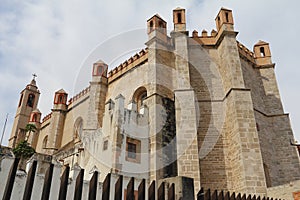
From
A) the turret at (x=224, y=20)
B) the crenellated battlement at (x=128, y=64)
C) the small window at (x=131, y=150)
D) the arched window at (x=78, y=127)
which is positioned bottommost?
the small window at (x=131, y=150)

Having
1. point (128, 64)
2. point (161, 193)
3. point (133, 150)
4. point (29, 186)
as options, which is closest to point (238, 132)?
point (133, 150)

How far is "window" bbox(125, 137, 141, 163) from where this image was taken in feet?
40.6

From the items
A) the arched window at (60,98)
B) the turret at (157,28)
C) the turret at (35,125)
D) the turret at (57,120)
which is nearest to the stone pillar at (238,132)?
the turret at (157,28)

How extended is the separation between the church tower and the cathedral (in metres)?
14.8

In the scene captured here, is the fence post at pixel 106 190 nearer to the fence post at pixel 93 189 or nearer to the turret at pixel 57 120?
the fence post at pixel 93 189

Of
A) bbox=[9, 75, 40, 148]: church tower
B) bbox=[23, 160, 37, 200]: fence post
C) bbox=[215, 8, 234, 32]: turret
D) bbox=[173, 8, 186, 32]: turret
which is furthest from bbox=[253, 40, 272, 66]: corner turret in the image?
bbox=[9, 75, 40, 148]: church tower

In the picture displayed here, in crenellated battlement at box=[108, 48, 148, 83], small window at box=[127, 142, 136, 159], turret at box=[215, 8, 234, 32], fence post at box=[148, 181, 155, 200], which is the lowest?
fence post at box=[148, 181, 155, 200]

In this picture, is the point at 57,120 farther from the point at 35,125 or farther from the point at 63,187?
the point at 63,187

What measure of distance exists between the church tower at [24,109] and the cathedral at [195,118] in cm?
1476

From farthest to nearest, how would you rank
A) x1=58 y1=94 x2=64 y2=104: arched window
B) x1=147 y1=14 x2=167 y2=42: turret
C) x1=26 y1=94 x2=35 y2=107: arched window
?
x1=26 y1=94 x2=35 y2=107: arched window → x1=58 y1=94 x2=64 y2=104: arched window → x1=147 y1=14 x2=167 y2=42: turret

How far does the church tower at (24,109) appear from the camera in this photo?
2853cm

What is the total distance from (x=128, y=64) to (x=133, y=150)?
712 centimetres

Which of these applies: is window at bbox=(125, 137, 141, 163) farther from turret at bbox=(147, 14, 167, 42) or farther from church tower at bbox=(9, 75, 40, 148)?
church tower at bbox=(9, 75, 40, 148)

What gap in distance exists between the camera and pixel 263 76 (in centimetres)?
1697
